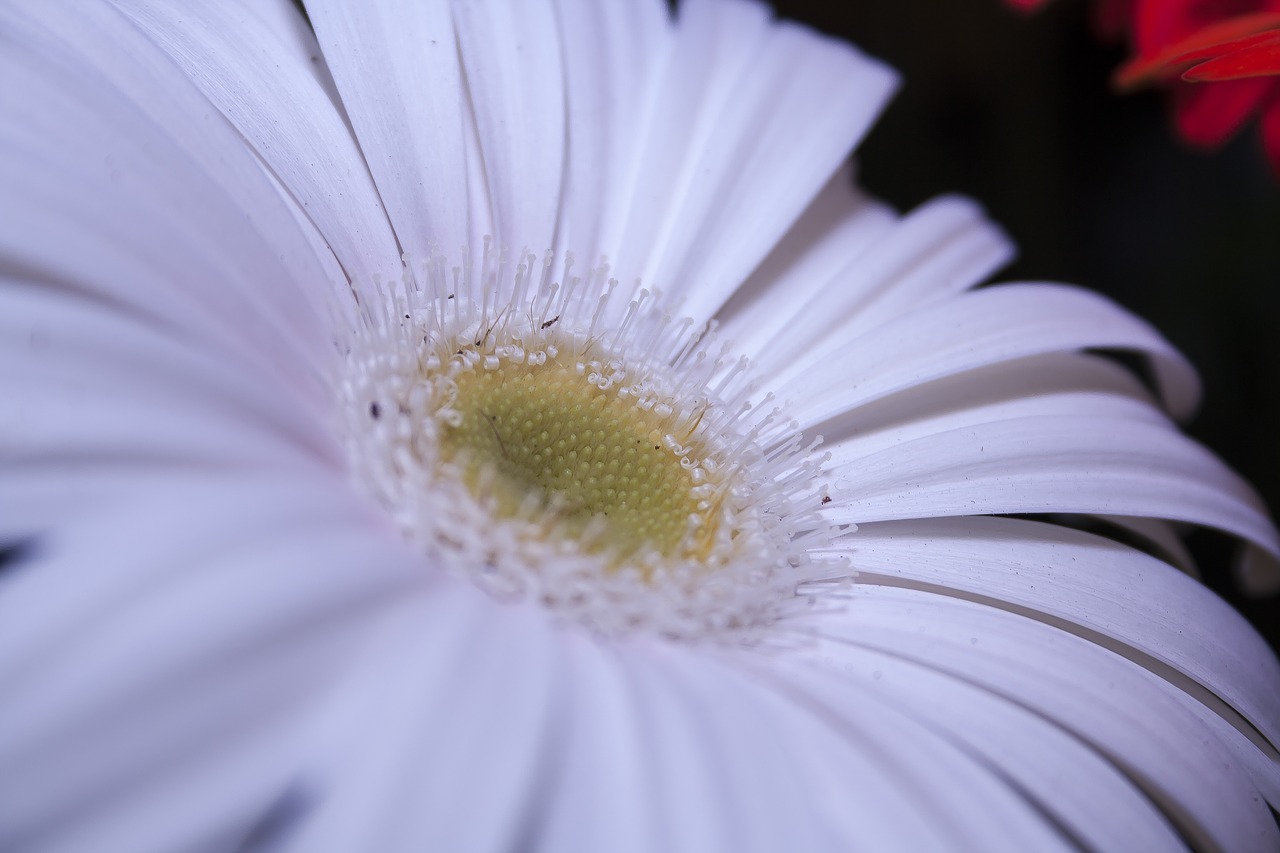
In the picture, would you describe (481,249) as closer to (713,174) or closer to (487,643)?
(713,174)

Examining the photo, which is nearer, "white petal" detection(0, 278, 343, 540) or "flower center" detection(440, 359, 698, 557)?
"white petal" detection(0, 278, 343, 540)

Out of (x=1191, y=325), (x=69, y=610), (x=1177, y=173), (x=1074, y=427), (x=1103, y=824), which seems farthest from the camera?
(x=1177, y=173)

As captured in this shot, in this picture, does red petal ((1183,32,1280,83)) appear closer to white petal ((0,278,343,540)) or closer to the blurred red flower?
the blurred red flower

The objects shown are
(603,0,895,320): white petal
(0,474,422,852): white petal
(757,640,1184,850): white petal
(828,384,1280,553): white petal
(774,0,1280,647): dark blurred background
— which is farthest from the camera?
(774,0,1280,647): dark blurred background

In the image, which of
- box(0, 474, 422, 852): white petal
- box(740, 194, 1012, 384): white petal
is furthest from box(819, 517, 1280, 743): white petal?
box(0, 474, 422, 852): white petal

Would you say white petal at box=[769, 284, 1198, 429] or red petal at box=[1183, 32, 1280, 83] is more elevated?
red petal at box=[1183, 32, 1280, 83]

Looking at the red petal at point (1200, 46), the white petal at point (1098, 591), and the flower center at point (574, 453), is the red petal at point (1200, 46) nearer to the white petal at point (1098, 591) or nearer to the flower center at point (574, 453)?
the white petal at point (1098, 591)

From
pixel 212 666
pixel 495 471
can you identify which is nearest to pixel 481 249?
pixel 495 471

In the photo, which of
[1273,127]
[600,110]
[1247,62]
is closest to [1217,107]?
[1273,127]
